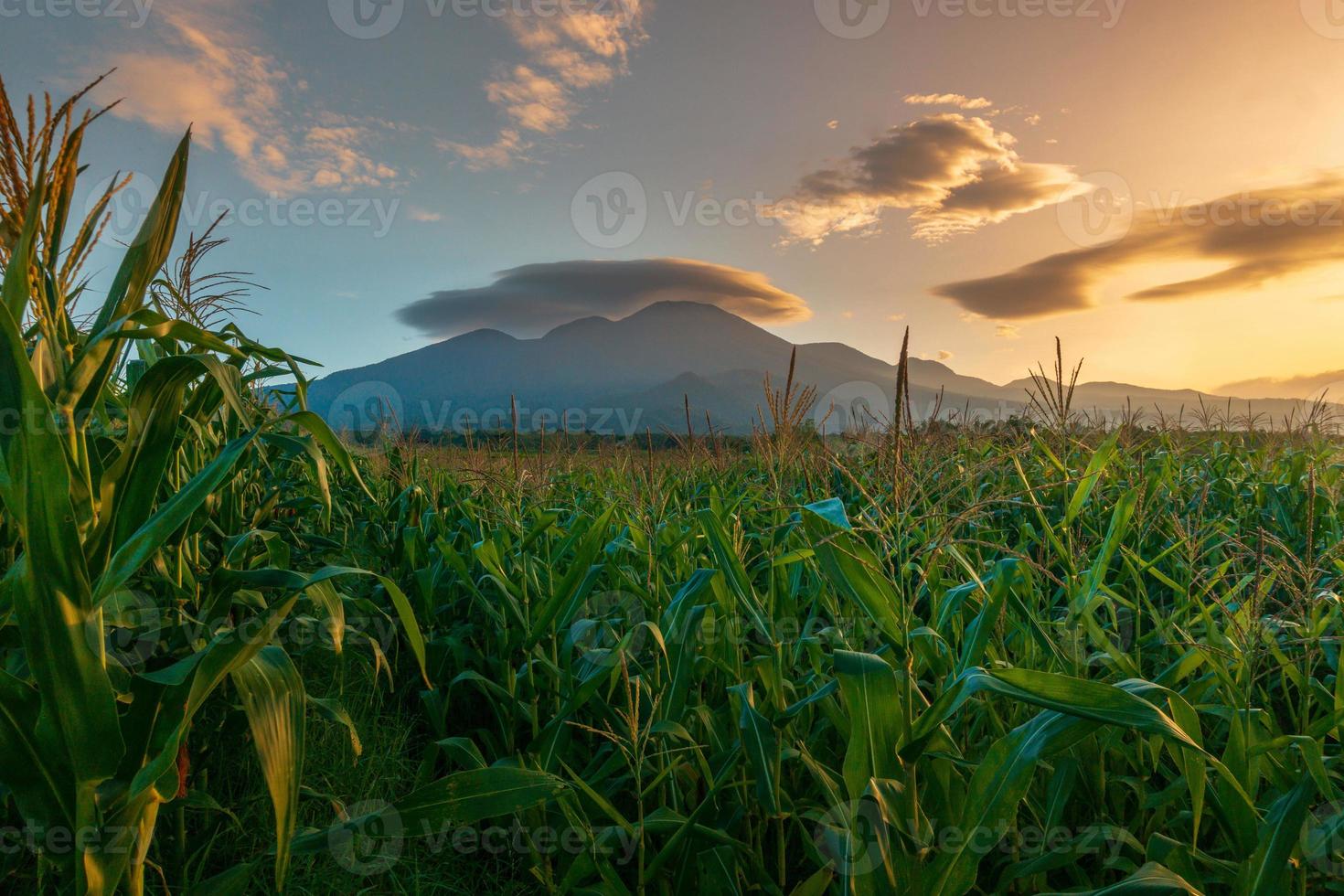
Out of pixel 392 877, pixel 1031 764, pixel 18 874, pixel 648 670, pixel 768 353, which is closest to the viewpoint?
pixel 1031 764

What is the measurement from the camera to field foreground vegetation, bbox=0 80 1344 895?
4.50 feet

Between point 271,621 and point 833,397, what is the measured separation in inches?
157

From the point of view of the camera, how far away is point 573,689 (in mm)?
2381

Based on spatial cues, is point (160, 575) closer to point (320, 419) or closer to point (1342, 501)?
point (320, 419)

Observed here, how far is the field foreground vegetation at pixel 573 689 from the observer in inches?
54.1

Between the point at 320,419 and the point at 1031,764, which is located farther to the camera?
the point at 320,419

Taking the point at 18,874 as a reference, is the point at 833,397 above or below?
above

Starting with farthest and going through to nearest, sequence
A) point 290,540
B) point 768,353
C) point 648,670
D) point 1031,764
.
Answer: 1. point 768,353
2. point 290,540
3. point 648,670
4. point 1031,764

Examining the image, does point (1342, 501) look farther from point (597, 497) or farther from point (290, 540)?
point (290, 540)

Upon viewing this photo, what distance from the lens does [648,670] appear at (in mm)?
2588

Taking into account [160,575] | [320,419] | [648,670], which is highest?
[320,419]

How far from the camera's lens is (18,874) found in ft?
6.22

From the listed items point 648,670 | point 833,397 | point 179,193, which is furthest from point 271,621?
point 833,397

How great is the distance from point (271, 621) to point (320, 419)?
20.7 inches
